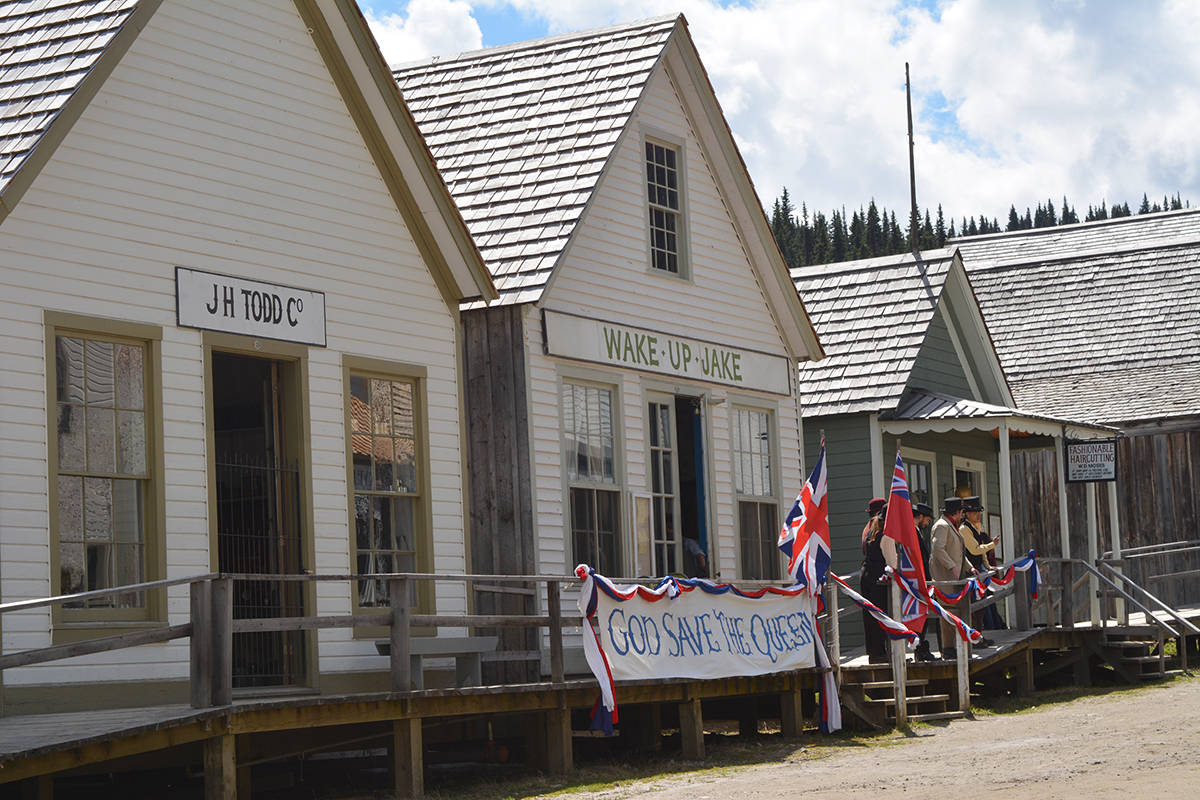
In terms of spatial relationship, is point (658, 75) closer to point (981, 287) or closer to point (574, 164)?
point (574, 164)

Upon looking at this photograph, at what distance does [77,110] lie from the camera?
13133 mm

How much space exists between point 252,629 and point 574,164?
7.75 meters

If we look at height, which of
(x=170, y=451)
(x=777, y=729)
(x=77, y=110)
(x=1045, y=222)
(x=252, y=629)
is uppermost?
(x=1045, y=222)

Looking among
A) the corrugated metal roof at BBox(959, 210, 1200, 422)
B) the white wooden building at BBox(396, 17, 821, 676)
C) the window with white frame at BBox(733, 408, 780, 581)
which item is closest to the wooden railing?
the white wooden building at BBox(396, 17, 821, 676)

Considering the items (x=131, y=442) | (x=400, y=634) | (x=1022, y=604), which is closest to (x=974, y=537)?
(x=1022, y=604)

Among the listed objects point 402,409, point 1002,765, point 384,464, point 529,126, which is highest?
point 529,126

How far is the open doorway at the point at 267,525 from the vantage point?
48.8ft

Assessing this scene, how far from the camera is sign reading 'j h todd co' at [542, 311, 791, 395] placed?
17859 millimetres

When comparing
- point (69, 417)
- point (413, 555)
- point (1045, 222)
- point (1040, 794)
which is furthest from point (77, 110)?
point (1045, 222)

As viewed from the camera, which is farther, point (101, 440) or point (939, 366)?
point (939, 366)

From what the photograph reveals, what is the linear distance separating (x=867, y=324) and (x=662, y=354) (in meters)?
6.73

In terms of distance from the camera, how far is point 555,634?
49.0 ft

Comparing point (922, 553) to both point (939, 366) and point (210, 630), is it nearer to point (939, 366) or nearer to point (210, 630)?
point (939, 366)

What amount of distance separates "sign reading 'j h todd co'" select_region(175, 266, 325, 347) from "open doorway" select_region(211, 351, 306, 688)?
32cm
